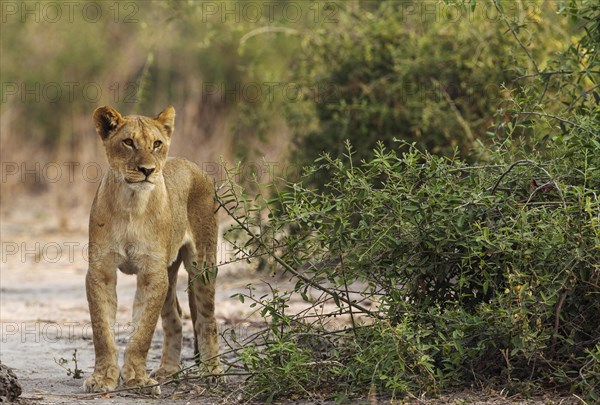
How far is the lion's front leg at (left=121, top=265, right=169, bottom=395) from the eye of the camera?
604cm

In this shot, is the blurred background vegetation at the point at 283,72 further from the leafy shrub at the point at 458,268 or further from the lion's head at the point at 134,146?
the lion's head at the point at 134,146

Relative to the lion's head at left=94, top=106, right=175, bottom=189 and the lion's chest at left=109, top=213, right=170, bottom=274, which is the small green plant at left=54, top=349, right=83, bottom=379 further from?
the lion's head at left=94, top=106, right=175, bottom=189

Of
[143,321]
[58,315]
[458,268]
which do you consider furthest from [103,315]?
[58,315]

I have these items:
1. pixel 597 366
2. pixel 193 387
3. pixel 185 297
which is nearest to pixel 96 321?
pixel 193 387

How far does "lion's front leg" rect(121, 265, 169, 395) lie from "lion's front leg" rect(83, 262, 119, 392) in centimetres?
8

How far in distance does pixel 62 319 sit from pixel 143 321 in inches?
115

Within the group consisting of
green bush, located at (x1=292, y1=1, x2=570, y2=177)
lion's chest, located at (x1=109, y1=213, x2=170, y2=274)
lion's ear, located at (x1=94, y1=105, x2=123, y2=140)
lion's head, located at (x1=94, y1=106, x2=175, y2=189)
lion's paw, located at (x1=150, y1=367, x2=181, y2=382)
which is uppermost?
green bush, located at (x1=292, y1=1, x2=570, y2=177)

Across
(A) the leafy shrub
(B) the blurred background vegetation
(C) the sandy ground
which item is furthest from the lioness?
(B) the blurred background vegetation

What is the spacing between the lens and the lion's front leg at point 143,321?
604cm

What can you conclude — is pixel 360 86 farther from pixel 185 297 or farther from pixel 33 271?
pixel 33 271

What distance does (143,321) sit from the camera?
6102mm

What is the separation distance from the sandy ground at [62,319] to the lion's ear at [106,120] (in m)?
1.34

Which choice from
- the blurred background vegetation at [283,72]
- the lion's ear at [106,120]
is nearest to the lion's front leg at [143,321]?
the lion's ear at [106,120]

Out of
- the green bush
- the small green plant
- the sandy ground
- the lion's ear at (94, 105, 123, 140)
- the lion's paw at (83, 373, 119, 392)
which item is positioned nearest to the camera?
the sandy ground
